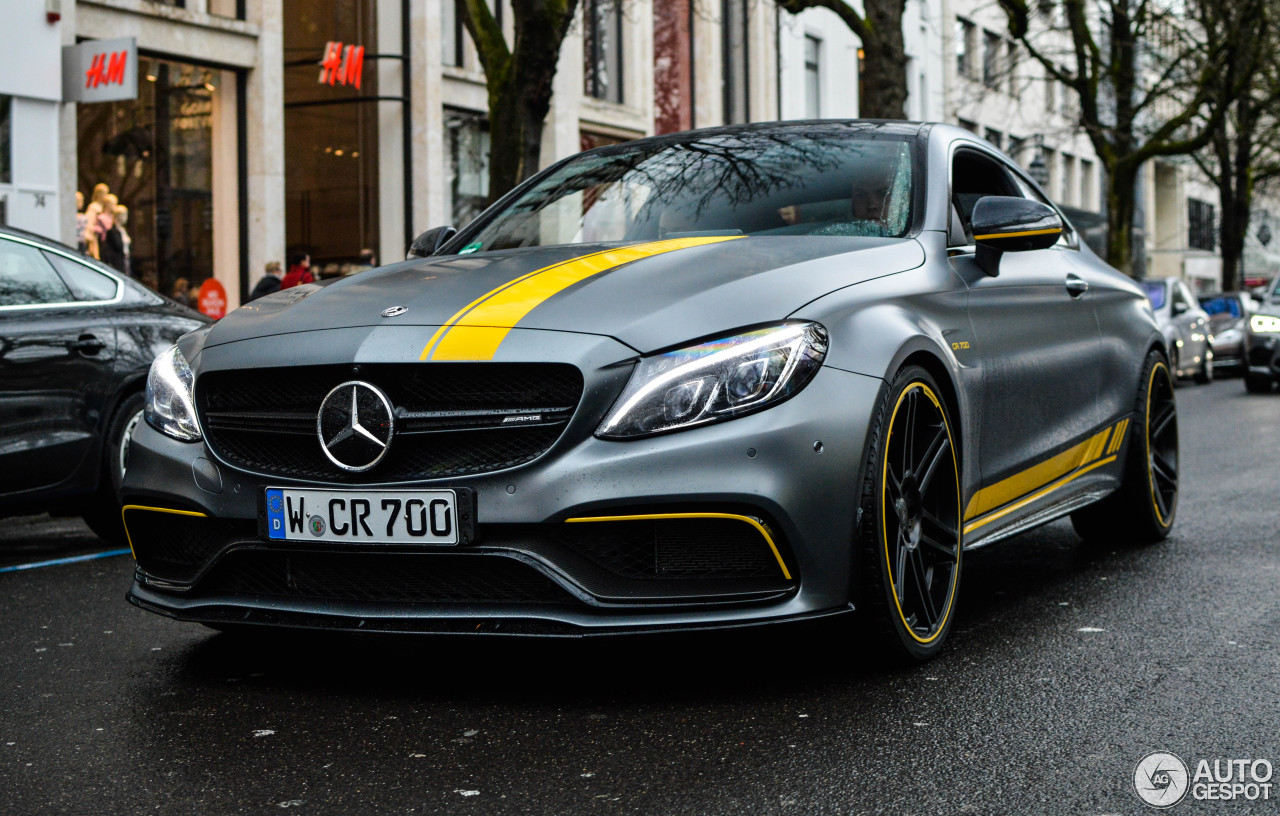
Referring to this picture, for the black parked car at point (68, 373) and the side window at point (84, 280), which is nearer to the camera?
the black parked car at point (68, 373)

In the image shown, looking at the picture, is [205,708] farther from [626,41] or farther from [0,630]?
[626,41]

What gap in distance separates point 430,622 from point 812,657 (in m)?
1.14

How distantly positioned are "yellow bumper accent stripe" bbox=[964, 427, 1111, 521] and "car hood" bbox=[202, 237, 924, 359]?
2.59 feet

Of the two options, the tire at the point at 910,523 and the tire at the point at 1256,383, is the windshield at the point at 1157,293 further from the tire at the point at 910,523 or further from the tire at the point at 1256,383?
the tire at the point at 910,523

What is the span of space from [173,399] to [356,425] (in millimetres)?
752

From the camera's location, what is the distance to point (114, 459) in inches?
280

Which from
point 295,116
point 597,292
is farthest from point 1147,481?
point 295,116

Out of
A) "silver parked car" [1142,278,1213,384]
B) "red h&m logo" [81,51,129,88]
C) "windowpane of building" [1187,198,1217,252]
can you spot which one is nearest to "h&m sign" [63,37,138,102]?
"red h&m logo" [81,51,129,88]

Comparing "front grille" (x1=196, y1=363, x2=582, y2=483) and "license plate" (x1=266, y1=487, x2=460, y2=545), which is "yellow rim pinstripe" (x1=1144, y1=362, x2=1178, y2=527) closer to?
"front grille" (x1=196, y1=363, x2=582, y2=483)

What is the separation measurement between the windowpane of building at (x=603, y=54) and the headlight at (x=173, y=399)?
76.7ft

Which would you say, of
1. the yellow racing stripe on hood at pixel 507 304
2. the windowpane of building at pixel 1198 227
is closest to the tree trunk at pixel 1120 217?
the yellow racing stripe on hood at pixel 507 304

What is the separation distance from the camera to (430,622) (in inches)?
148

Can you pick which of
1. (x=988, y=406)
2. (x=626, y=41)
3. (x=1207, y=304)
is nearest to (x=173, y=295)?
(x=626, y=41)

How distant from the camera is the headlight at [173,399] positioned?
4.16 metres
